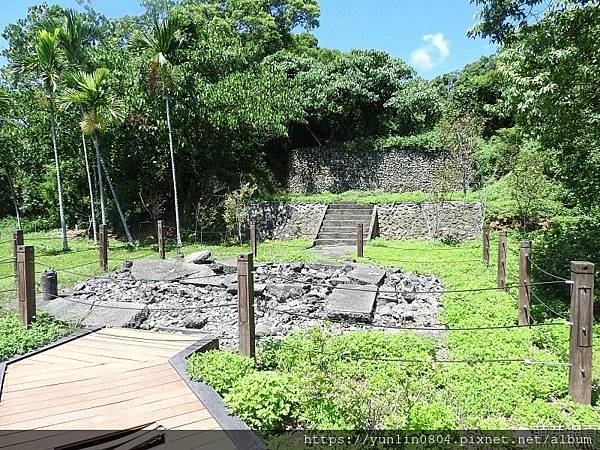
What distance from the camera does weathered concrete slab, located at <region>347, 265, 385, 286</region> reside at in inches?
318

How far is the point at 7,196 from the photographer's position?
21.1m

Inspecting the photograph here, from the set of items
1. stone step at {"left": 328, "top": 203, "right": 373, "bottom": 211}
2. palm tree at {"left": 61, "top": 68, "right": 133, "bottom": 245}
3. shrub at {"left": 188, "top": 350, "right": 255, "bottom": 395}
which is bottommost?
shrub at {"left": 188, "top": 350, "right": 255, "bottom": 395}

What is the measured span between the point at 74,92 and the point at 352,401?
1310 centimetres

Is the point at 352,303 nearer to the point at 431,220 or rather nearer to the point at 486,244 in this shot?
the point at 486,244

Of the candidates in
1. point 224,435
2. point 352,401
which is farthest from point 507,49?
point 224,435

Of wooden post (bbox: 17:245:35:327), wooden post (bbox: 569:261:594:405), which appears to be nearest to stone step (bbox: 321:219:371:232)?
wooden post (bbox: 17:245:35:327)

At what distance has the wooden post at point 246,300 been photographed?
425cm

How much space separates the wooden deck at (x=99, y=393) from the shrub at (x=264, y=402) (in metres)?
0.21

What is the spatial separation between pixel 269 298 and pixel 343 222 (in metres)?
8.68

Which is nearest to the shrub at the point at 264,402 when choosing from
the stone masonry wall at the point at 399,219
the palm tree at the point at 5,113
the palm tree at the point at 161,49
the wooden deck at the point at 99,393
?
the wooden deck at the point at 99,393

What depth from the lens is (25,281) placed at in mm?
5199

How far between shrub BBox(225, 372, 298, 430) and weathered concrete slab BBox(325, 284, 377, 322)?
3.10 m

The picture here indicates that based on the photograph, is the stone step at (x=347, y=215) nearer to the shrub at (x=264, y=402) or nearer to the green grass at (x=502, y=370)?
the green grass at (x=502, y=370)

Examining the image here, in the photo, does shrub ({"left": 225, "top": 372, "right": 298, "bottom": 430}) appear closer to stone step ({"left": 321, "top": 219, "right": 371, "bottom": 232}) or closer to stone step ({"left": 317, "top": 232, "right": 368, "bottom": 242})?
stone step ({"left": 317, "top": 232, "right": 368, "bottom": 242})
